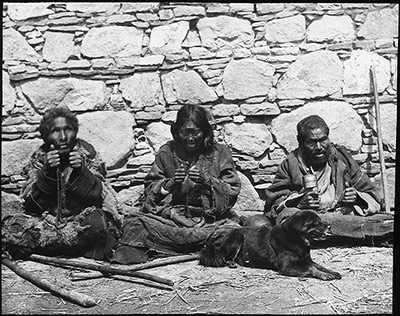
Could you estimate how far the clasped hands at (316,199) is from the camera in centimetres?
679

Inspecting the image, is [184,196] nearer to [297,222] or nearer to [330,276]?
[297,222]

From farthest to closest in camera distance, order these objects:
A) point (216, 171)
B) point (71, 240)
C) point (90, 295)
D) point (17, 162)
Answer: point (17, 162) < point (216, 171) < point (71, 240) < point (90, 295)

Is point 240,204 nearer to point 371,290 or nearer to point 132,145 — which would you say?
point 132,145

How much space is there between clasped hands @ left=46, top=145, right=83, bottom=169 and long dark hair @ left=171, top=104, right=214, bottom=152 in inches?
46.1

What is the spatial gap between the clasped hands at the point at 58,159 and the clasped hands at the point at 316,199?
219 centimetres

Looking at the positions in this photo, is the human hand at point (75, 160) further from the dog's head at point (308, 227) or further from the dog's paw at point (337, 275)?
the dog's paw at point (337, 275)

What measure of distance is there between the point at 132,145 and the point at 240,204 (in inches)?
56.1

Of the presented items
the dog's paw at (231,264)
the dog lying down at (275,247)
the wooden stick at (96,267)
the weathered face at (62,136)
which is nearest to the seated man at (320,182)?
the dog lying down at (275,247)

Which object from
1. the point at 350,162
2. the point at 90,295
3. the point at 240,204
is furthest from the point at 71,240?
the point at 350,162

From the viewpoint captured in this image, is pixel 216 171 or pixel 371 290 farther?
pixel 216 171

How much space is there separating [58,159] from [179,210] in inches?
53.2

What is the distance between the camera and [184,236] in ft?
21.8

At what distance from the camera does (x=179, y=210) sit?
23.1 feet

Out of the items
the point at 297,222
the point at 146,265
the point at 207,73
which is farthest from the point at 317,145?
the point at 146,265
